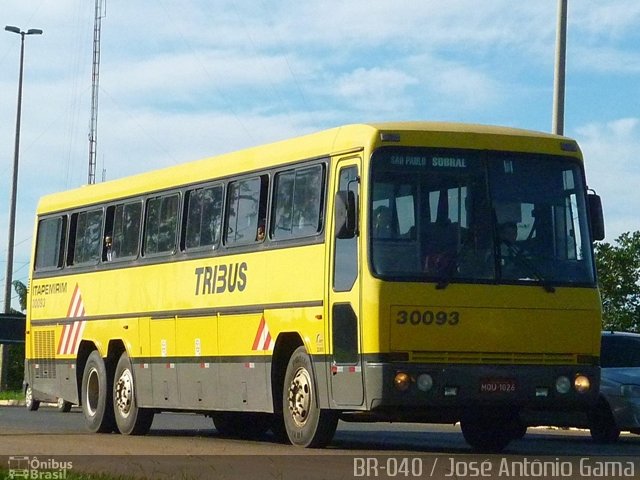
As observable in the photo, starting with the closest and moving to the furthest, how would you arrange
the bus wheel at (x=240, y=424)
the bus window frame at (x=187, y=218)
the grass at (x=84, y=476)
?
1. the grass at (x=84, y=476)
2. the bus window frame at (x=187, y=218)
3. the bus wheel at (x=240, y=424)

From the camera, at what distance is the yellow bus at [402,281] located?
1648cm

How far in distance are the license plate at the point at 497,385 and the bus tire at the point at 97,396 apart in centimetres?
799

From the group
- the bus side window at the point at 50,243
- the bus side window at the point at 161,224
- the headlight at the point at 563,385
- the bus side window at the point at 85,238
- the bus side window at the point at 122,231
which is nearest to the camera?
the headlight at the point at 563,385

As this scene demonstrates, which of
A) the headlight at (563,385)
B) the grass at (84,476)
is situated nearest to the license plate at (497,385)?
the headlight at (563,385)

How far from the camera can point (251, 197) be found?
19.5 meters

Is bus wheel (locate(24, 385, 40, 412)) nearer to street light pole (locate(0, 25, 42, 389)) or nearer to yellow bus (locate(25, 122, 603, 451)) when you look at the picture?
yellow bus (locate(25, 122, 603, 451))

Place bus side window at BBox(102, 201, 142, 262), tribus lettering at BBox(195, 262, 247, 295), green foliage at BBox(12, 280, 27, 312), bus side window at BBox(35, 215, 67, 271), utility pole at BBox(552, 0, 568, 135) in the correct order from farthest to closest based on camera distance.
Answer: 1. green foliage at BBox(12, 280, 27, 312)
2. utility pole at BBox(552, 0, 568, 135)
3. bus side window at BBox(35, 215, 67, 271)
4. bus side window at BBox(102, 201, 142, 262)
5. tribus lettering at BBox(195, 262, 247, 295)

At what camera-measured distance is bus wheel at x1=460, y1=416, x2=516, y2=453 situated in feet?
61.2

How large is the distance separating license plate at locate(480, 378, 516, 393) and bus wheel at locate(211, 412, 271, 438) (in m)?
6.05

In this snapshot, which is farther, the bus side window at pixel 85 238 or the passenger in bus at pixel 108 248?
the bus side window at pixel 85 238

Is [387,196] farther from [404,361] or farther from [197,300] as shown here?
[197,300]

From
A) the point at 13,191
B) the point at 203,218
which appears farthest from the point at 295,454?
the point at 13,191

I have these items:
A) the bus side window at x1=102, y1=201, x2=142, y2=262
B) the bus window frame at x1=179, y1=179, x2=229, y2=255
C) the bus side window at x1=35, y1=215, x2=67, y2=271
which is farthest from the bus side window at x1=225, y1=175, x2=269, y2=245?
the bus side window at x1=35, y1=215, x2=67, y2=271

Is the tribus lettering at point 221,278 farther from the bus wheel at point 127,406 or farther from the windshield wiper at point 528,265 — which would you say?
the windshield wiper at point 528,265
